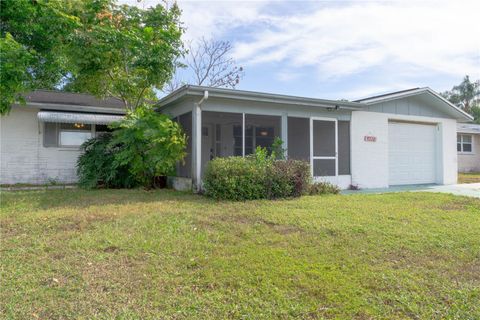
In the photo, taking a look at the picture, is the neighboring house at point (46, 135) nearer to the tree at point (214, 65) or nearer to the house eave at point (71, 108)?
the house eave at point (71, 108)

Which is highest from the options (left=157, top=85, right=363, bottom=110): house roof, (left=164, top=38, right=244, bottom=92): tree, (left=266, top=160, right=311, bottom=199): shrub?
(left=164, top=38, right=244, bottom=92): tree

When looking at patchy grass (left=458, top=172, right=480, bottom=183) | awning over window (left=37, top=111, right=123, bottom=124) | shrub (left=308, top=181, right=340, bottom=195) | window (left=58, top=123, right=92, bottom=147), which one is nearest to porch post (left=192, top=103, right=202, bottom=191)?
shrub (left=308, top=181, right=340, bottom=195)

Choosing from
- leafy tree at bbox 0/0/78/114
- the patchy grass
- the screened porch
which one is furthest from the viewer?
the patchy grass

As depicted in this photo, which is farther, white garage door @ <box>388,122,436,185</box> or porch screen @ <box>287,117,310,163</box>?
white garage door @ <box>388,122,436,185</box>

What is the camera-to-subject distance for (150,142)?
943 centimetres

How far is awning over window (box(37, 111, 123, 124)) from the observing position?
11219 millimetres

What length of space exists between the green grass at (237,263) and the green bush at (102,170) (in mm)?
3448

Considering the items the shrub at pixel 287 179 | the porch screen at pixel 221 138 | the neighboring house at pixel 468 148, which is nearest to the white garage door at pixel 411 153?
the shrub at pixel 287 179

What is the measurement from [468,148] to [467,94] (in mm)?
24794

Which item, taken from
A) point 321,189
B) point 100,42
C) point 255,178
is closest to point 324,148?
point 321,189

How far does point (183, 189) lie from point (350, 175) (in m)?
5.67

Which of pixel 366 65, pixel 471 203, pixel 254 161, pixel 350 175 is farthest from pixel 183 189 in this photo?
pixel 366 65

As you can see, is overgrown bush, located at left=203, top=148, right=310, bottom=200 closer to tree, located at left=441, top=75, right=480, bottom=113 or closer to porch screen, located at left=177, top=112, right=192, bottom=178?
porch screen, located at left=177, top=112, right=192, bottom=178

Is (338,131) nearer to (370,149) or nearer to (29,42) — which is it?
(370,149)
